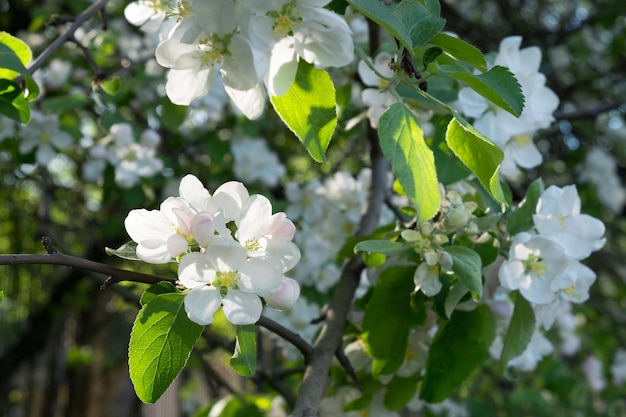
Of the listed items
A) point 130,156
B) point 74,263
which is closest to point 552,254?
point 74,263

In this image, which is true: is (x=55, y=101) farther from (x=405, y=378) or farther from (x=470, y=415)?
(x=470, y=415)

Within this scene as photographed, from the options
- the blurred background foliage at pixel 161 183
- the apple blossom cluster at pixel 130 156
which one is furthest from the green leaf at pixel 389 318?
the apple blossom cluster at pixel 130 156

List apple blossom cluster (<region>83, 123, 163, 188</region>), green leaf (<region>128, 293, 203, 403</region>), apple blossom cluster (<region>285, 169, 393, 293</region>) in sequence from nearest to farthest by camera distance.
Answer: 1. green leaf (<region>128, 293, 203, 403</region>)
2. apple blossom cluster (<region>285, 169, 393, 293</region>)
3. apple blossom cluster (<region>83, 123, 163, 188</region>)

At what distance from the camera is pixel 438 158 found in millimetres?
1354

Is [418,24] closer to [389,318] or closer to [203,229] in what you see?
[203,229]

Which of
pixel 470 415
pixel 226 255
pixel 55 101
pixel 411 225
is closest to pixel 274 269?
pixel 226 255

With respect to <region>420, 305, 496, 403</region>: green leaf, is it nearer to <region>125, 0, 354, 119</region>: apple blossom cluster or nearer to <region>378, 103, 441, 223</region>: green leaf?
<region>378, 103, 441, 223</region>: green leaf

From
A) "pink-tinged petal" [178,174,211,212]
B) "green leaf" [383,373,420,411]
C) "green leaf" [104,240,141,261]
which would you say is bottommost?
"green leaf" [383,373,420,411]

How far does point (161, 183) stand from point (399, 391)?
4.82 feet

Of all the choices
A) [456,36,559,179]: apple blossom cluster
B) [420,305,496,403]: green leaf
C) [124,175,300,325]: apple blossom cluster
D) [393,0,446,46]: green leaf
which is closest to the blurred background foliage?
[456,36,559,179]: apple blossom cluster

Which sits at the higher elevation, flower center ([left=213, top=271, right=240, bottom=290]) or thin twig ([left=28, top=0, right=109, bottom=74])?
flower center ([left=213, top=271, right=240, bottom=290])

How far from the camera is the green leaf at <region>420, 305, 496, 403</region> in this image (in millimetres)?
1304

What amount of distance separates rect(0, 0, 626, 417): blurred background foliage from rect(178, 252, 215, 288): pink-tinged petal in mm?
861

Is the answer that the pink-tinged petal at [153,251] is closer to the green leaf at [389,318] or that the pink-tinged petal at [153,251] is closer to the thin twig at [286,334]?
the thin twig at [286,334]
